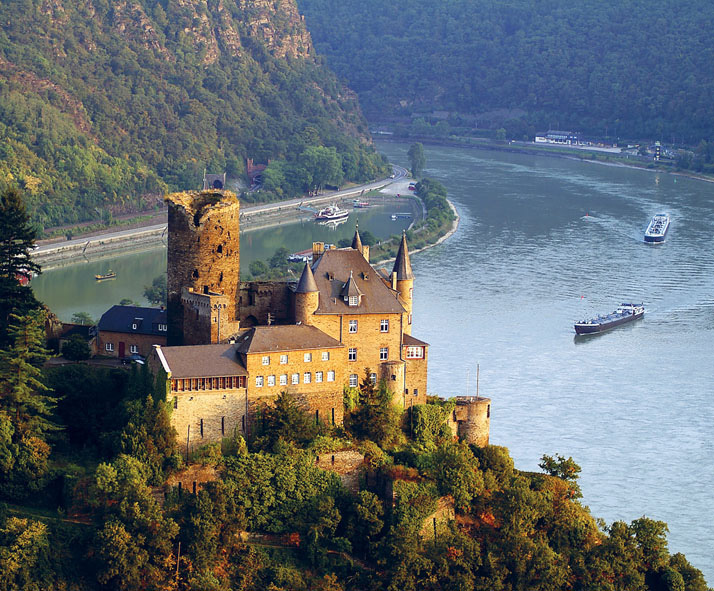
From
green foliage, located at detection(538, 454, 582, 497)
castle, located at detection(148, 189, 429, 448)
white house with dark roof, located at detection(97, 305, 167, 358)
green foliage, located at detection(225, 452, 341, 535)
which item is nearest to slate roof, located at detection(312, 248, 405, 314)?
castle, located at detection(148, 189, 429, 448)

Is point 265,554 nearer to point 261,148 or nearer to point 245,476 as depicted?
point 245,476

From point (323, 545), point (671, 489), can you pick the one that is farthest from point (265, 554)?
point (671, 489)

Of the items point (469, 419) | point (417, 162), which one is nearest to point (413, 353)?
point (469, 419)

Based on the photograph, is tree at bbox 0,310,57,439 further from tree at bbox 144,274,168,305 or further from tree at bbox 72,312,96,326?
tree at bbox 144,274,168,305

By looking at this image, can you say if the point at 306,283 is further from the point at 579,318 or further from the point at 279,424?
the point at 579,318

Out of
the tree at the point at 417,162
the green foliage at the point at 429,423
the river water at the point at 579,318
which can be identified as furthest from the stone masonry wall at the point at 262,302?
the tree at the point at 417,162

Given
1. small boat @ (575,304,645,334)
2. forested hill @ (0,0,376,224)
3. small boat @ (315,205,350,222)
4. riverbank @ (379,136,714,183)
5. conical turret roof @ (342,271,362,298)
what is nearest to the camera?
conical turret roof @ (342,271,362,298)

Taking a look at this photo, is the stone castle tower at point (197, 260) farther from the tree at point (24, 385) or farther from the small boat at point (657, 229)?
the small boat at point (657, 229)
